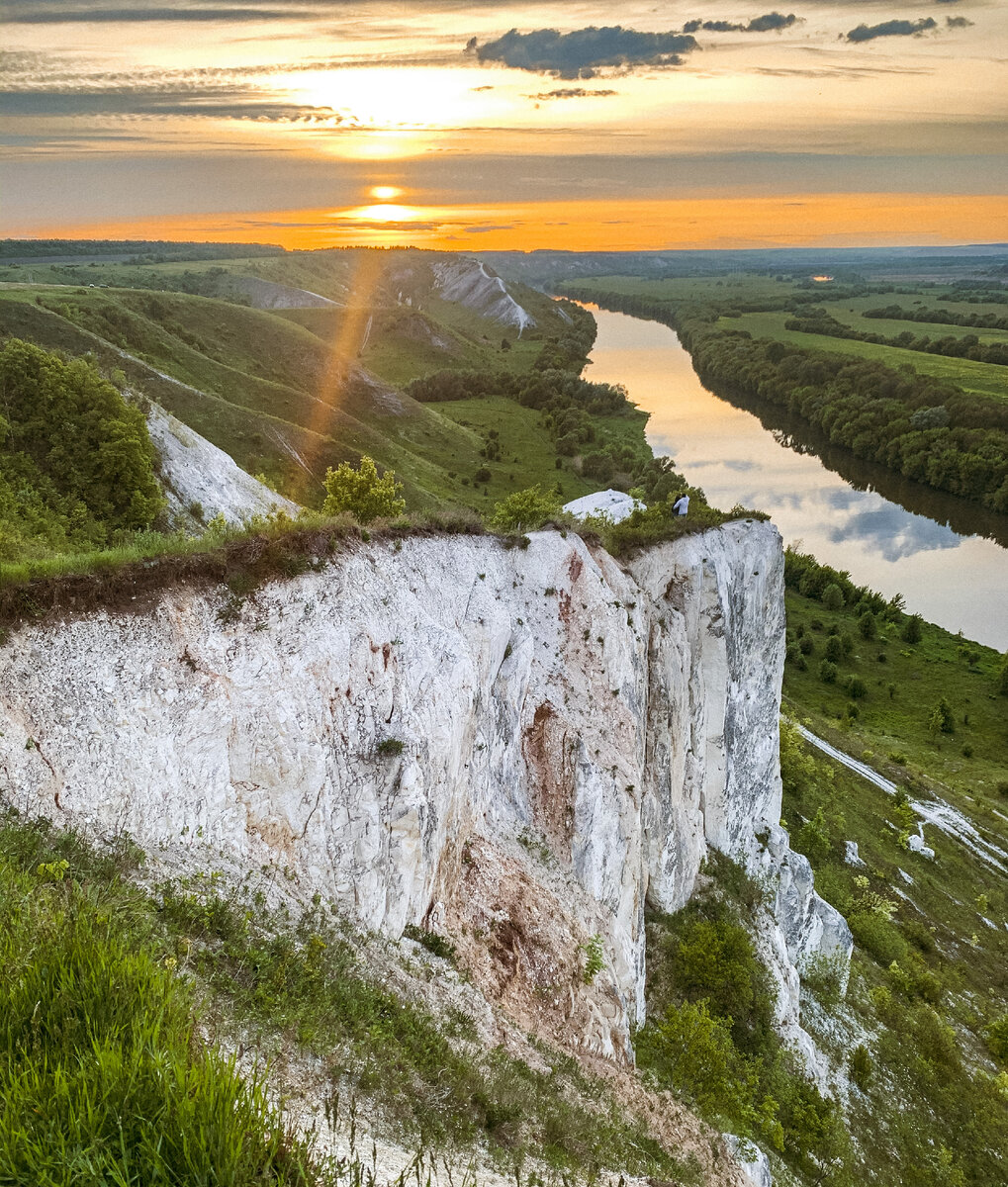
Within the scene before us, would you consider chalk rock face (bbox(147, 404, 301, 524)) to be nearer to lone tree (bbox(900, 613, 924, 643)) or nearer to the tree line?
lone tree (bbox(900, 613, 924, 643))

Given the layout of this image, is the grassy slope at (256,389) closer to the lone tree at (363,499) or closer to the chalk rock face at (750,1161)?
the lone tree at (363,499)

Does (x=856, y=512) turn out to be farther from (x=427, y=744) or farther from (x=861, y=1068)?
(x=427, y=744)

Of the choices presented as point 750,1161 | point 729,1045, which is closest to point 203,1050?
point 750,1161

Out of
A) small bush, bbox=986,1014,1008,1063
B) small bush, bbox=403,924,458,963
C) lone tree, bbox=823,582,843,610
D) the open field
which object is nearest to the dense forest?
small bush, bbox=403,924,458,963

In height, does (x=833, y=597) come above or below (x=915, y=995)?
above

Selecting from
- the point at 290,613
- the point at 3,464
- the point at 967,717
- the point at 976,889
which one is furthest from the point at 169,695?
the point at 967,717
